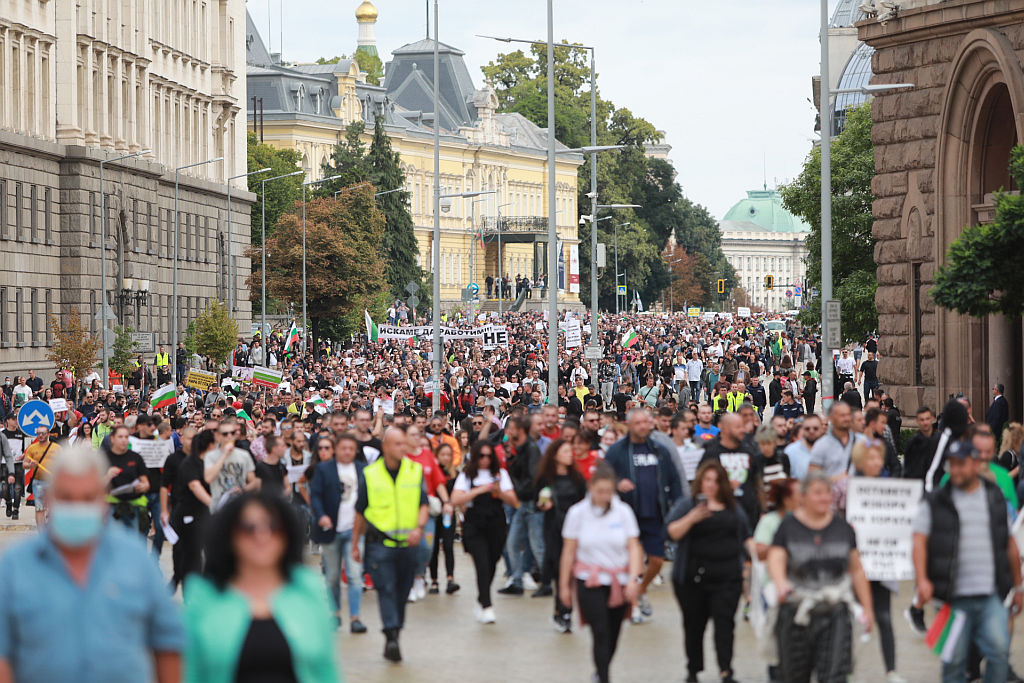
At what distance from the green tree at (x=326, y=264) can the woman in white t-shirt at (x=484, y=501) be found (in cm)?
5639

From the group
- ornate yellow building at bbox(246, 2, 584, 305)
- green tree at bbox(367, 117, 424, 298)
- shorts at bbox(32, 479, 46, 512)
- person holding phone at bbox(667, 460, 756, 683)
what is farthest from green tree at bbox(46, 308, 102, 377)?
ornate yellow building at bbox(246, 2, 584, 305)

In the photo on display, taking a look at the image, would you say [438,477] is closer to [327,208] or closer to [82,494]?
[82,494]

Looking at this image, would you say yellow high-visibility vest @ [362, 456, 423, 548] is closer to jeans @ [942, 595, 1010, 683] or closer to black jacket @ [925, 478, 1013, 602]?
black jacket @ [925, 478, 1013, 602]

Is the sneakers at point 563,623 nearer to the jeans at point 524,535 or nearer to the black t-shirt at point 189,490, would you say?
the jeans at point 524,535

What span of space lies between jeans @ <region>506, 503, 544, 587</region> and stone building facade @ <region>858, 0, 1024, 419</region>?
14202mm

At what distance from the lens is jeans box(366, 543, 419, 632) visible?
Answer: 13.7 metres

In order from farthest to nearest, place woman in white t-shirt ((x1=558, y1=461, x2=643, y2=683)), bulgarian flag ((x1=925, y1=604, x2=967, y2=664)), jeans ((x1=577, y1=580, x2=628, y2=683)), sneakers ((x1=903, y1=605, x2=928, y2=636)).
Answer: sneakers ((x1=903, y1=605, x2=928, y2=636))
jeans ((x1=577, y1=580, x2=628, y2=683))
woman in white t-shirt ((x1=558, y1=461, x2=643, y2=683))
bulgarian flag ((x1=925, y1=604, x2=967, y2=664))

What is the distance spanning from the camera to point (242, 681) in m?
6.25

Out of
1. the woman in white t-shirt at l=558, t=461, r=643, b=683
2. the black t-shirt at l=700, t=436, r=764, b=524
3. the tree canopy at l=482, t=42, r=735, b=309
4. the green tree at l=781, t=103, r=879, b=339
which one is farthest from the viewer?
the tree canopy at l=482, t=42, r=735, b=309

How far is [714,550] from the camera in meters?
12.0

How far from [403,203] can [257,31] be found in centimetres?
2570

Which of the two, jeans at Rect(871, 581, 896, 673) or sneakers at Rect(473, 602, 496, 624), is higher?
jeans at Rect(871, 581, 896, 673)

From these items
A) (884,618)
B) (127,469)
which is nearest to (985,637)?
(884,618)

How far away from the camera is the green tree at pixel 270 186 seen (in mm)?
94688
